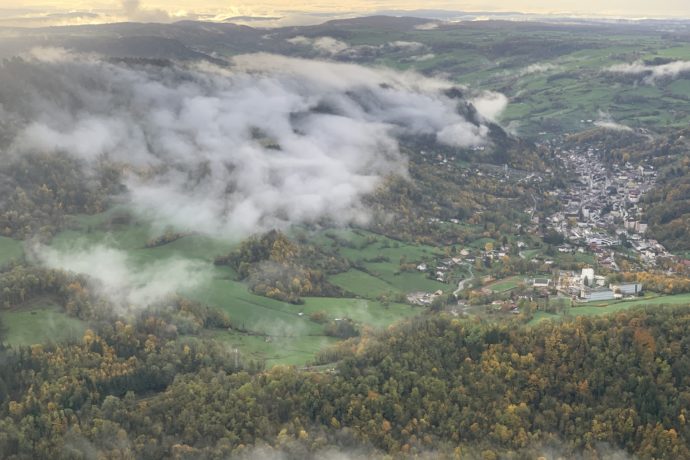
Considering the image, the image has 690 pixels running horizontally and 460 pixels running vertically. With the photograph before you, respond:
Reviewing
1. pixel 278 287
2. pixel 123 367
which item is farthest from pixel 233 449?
pixel 278 287

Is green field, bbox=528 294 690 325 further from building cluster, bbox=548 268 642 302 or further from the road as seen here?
the road

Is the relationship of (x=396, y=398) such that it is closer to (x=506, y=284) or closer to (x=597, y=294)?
(x=597, y=294)

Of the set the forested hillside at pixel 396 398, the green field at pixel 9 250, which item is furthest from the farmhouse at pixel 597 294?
the green field at pixel 9 250

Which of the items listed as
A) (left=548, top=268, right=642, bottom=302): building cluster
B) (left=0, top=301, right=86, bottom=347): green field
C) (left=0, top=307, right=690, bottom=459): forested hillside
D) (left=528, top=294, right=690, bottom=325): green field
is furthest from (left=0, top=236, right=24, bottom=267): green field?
(left=548, top=268, right=642, bottom=302): building cluster

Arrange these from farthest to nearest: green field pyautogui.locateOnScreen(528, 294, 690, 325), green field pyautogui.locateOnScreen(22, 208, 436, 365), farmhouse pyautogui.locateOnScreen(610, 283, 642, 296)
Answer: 1. farmhouse pyautogui.locateOnScreen(610, 283, 642, 296)
2. green field pyautogui.locateOnScreen(22, 208, 436, 365)
3. green field pyautogui.locateOnScreen(528, 294, 690, 325)

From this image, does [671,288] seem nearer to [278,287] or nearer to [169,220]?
[278,287]

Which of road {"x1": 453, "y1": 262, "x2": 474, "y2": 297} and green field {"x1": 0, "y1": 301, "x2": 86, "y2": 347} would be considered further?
road {"x1": 453, "y1": 262, "x2": 474, "y2": 297}

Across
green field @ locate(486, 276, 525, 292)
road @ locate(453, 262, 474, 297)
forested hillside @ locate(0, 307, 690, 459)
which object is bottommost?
road @ locate(453, 262, 474, 297)

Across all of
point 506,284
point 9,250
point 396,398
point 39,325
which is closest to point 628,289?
point 506,284
